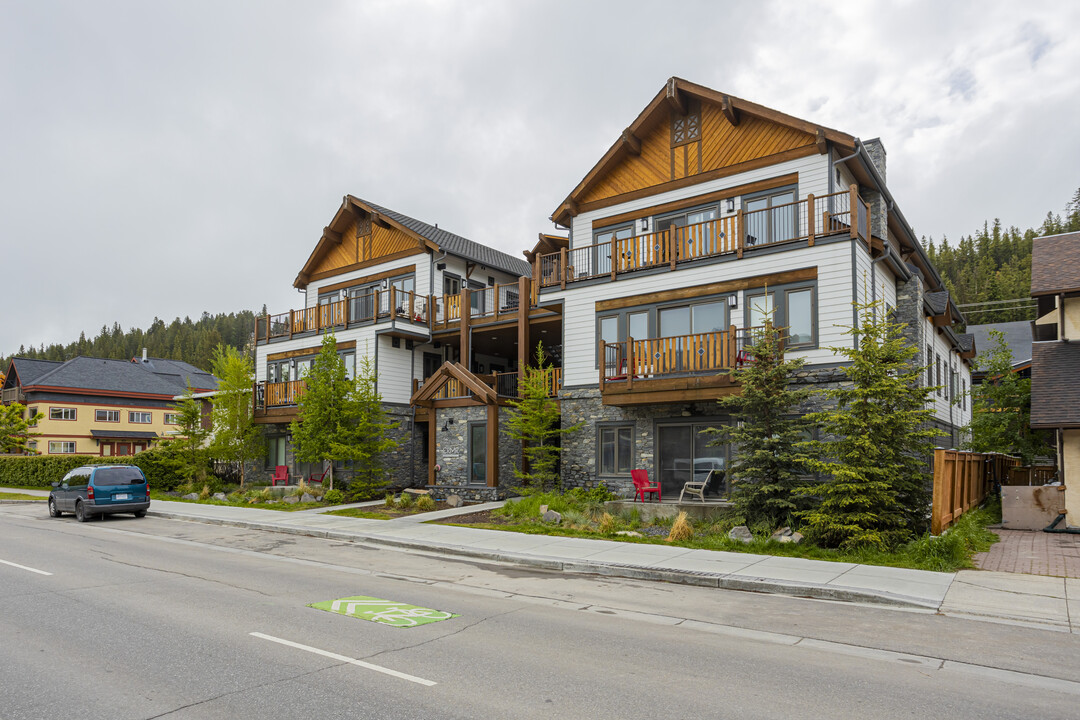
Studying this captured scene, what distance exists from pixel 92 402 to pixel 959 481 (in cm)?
5814

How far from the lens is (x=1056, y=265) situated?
1659cm

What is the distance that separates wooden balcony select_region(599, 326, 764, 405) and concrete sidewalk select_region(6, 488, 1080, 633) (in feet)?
15.6

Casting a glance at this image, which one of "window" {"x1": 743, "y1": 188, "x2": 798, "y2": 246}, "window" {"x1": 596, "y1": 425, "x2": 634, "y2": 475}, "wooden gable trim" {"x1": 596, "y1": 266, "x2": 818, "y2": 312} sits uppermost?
"window" {"x1": 743, "y1": 188, "x2": 798, "y2": 246}

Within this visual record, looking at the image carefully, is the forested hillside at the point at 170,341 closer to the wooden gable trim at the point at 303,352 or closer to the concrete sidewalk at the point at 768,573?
the wooden gable trim at the point at 303,352

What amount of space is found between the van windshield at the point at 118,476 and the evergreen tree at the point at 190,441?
6.91 metres

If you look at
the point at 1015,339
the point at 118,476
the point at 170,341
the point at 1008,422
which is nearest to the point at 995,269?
the point at 1015,339

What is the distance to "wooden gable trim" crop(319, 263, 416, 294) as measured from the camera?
2812 cm

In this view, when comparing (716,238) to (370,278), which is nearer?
(716,238)

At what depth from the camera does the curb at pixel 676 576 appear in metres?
9.12

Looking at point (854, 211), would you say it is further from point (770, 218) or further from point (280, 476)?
point (280, 476)

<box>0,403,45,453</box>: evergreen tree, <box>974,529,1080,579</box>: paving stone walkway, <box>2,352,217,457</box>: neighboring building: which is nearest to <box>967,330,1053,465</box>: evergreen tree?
<box>974,529,1080,579</box>: paving stone walkway

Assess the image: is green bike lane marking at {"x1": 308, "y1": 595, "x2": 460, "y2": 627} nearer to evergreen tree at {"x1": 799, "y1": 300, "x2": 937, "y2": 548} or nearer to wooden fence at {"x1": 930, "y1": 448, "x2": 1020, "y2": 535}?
evergreen tree at {"x1": 799, "y1": 300, "x2": 937, "y2": 548}

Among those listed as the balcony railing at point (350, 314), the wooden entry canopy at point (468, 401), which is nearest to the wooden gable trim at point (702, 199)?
the wooden entry canopy at point (468, 401)

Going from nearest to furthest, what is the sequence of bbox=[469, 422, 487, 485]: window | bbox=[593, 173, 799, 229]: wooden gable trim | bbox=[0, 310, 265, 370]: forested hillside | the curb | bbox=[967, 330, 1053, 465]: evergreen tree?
the curb < bbox=[593, 173, 799, 229]: wooden gable trim < bbox=[967, 330, 1053, 465]: evergreen tree < bbox=[469, 422, 487, 485]: window < bbox=[0, 310, 265, 370]: forested hillside
